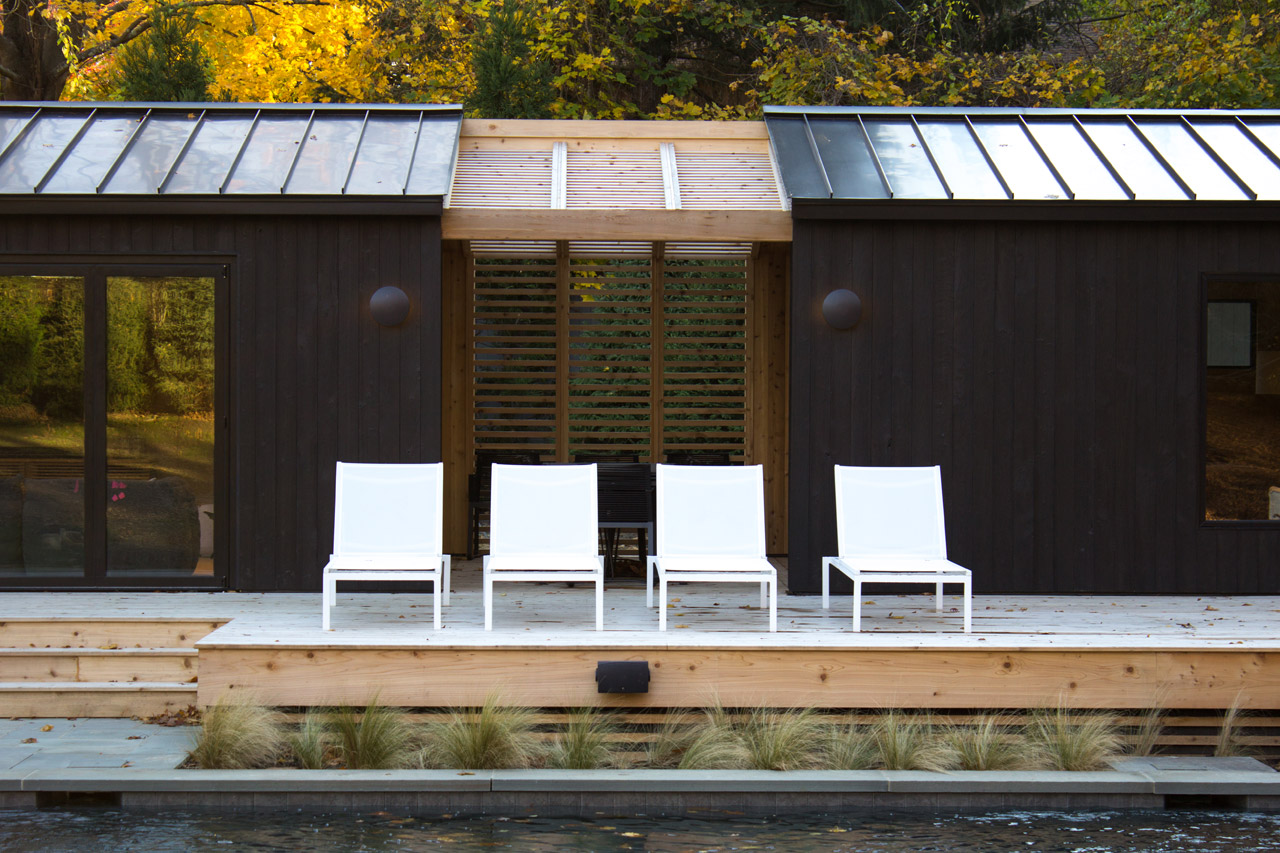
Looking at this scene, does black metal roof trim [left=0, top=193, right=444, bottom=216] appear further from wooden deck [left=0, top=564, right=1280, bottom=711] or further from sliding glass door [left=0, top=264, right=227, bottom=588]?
wooden deck [left=0, top=564, right=1280, bottom=711]

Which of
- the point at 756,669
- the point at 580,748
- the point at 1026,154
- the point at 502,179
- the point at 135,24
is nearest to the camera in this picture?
the point at 580,748

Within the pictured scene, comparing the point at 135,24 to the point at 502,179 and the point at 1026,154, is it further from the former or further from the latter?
the point at 1026,154

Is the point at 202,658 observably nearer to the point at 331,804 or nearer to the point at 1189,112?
the point at 331,804

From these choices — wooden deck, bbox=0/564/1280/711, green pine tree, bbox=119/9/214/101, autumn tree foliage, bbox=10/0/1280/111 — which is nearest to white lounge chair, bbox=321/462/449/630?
wooden deck, bbox=0/564/1280/711

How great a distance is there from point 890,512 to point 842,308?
4.49ft

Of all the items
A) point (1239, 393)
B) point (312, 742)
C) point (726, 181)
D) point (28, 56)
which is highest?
point (28, 56)

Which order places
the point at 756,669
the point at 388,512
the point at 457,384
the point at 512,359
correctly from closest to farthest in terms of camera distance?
1. the point at 756,669
2. the point at 388,512
3. the point at 457,384
4. the point at 512,359

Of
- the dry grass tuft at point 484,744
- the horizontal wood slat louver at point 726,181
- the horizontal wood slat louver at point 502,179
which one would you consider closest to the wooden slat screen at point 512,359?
the horizontal wood slat louver at point 502,179

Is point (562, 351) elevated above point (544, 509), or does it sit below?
above

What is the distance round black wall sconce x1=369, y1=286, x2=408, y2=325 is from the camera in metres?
7.13

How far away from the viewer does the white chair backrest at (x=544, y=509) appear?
6328 millimetres

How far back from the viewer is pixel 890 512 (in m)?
6.61

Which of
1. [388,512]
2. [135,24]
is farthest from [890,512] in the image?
[135,24]

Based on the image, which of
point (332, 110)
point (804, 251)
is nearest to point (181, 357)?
point (332, 110)
